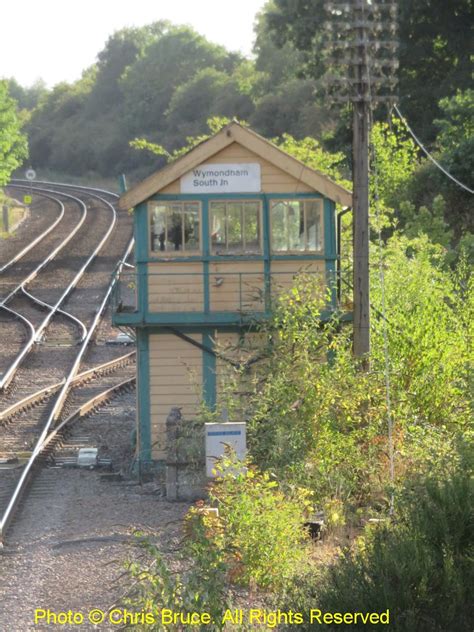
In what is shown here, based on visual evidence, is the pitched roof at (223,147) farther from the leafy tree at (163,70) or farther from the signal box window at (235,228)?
the leafy tree at (163,70)

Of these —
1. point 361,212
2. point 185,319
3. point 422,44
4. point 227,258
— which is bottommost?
point 185,319

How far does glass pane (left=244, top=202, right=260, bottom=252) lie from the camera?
718 inches

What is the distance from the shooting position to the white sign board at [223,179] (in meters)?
18.1

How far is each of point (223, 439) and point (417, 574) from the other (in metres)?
4.54

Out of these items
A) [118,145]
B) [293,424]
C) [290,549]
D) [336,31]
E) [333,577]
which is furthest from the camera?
[118,145]

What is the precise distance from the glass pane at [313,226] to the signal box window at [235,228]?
779 mm

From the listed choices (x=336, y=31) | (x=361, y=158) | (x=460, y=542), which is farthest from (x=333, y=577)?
(x=336, y=31)

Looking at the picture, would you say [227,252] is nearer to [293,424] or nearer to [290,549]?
[293,424]

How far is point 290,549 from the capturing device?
11688 millimetres

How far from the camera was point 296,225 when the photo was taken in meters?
18.3

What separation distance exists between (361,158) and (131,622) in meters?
8.02

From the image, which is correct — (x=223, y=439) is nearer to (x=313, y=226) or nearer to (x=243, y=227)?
(x=243, y=227)

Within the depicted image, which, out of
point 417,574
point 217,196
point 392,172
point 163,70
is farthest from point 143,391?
point 163,70

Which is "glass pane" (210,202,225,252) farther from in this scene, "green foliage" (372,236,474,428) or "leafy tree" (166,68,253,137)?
"leafy tree" (166,68,253,137)
